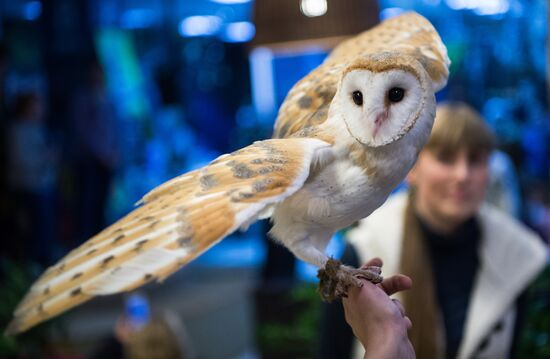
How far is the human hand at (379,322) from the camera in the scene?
27.5 inches

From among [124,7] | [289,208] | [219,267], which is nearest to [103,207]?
[219,267]

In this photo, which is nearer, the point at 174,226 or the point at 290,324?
the point at 174,226

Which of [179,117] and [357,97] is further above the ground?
[357,97]

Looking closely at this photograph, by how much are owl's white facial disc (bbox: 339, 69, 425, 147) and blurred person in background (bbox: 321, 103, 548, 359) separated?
73cm

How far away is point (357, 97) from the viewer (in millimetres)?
657

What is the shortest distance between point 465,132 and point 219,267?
3002 millimetres

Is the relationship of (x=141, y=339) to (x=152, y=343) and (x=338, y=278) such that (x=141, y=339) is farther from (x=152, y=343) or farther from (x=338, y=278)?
(x=338, y=278)

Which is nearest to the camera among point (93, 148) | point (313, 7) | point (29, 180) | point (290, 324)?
point (313, 7)

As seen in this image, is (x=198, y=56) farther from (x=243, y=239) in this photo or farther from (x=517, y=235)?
(x=517, y=235)

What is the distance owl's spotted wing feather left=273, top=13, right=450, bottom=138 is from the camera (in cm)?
77

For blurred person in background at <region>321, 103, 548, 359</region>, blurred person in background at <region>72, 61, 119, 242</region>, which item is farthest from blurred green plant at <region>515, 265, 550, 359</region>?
blurred person in background at <region>72, 61, 119, 242</region>

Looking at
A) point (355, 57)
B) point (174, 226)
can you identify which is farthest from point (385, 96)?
point (174, 226)

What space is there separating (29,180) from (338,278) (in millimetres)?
2851

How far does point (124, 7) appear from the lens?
4133 mm
